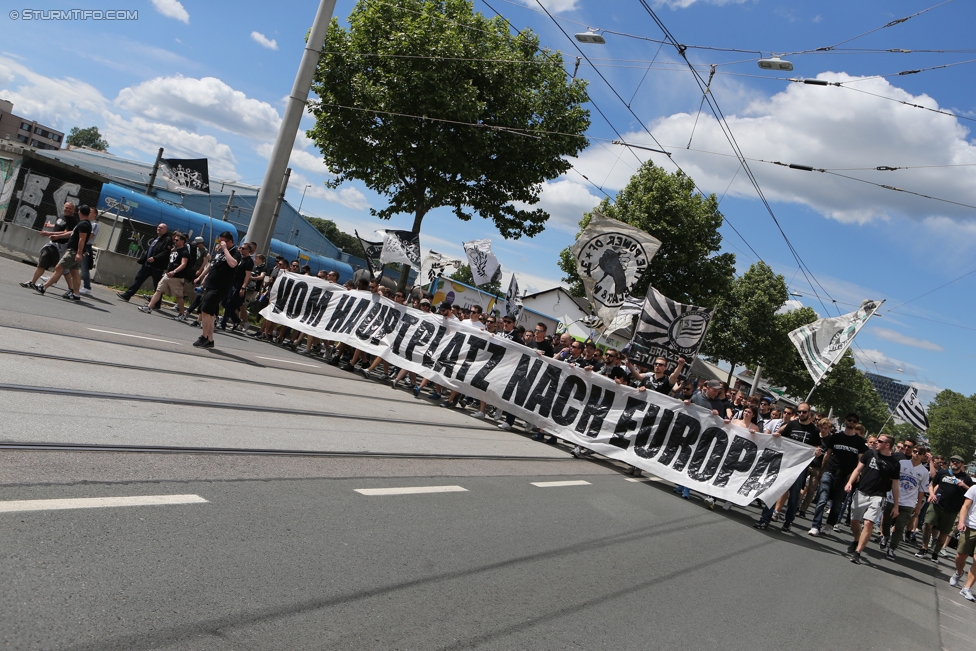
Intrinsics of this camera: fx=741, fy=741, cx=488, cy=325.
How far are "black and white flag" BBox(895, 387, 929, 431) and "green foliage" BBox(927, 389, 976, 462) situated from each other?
104 meters

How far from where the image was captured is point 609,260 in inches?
697

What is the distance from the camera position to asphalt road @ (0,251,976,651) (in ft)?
11.5

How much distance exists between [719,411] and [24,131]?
16304cm

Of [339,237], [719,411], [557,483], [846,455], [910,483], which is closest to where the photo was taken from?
[557,483]

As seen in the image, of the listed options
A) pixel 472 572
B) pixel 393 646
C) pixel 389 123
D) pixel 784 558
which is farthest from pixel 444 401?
pixel 389 123

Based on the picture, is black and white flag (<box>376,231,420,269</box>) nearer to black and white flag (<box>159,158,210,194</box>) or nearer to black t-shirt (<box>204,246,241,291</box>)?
black and white flag (<box>159,158,210,194</box>)

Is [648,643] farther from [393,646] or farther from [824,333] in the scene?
[824,333]

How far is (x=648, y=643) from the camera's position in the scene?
4484 mm

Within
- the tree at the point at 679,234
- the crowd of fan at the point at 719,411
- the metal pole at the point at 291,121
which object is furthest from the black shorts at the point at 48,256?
the tree at the point at 679,234

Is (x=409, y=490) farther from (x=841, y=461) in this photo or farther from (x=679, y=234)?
(x=679, y=234)

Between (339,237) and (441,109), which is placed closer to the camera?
(441,109)

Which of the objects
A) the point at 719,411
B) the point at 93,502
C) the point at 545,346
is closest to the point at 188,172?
the point at 545,346

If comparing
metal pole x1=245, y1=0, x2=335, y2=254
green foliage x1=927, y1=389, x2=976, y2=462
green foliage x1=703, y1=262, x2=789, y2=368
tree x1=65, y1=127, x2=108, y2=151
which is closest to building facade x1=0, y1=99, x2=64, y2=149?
tree x1=65, y1=127, x2=108, y2=151

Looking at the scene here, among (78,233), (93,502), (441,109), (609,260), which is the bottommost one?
(93,502)
